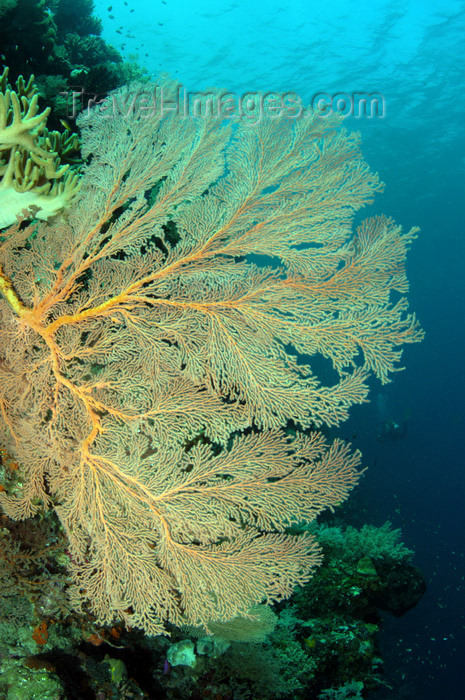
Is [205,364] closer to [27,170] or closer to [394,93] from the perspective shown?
[27,170]

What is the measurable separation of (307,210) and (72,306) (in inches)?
84.4

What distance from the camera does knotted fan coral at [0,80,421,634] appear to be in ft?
8.61

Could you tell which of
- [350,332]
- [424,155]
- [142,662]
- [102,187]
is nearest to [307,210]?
[350,332]

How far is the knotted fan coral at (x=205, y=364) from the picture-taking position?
262 cm

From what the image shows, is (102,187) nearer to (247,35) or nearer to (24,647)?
(24,647)

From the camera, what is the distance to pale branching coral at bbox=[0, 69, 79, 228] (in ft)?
8.79

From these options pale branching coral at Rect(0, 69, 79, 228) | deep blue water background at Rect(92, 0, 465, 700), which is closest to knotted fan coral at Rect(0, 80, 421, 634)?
pale branching coral at Rect(0, 69, 79, 228)

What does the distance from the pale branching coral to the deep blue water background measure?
19.9 m

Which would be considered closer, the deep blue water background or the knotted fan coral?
the knotted fan coral

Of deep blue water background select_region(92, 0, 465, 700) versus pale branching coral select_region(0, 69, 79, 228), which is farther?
deep blue water background select_region(92, 0, 465, 700)

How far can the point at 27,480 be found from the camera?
2.94 meters

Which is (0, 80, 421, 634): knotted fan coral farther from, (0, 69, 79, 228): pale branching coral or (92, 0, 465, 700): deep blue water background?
(92, 0, 465, 700): deep blue water background

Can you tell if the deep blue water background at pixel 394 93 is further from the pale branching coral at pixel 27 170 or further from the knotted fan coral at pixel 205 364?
the knotted fan coral at pixel 205 364

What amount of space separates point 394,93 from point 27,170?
33695 millimetres
